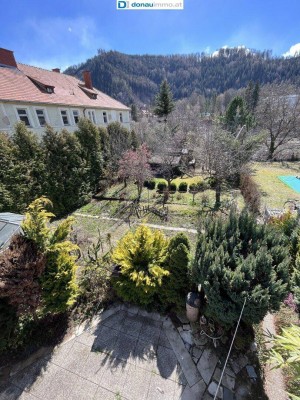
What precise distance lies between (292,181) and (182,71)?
18202 cm

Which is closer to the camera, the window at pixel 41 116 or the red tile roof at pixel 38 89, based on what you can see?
the red tile roof at pixel 38 89

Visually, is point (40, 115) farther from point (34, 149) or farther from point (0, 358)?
point (0, 358)

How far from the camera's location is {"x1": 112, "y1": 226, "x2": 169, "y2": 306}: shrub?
173 inches

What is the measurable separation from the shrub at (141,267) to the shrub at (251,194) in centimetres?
661

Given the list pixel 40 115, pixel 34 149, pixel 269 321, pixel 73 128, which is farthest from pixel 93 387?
pixel 73 128

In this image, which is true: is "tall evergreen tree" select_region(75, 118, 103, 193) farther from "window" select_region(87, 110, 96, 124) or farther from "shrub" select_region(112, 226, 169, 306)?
"shrub" select_region(112, 226, 169, 306)

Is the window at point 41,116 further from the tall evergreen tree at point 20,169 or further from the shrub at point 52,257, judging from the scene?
the shrub at point 52,257

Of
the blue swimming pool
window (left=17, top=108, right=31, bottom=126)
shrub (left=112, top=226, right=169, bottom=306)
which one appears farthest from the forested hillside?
shrub (left=112, top=226, right=169, bottom=306)

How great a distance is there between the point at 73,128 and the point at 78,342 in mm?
18901

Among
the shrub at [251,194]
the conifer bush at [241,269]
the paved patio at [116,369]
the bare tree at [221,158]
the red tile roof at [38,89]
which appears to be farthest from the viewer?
the red tile roof at [38,89]

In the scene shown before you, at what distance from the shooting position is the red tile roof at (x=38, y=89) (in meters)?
14.0

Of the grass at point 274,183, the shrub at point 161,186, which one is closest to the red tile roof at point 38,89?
the shrub at point 161,186

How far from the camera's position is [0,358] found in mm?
4012

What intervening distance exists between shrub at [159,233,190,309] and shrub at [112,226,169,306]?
17 centimetres
